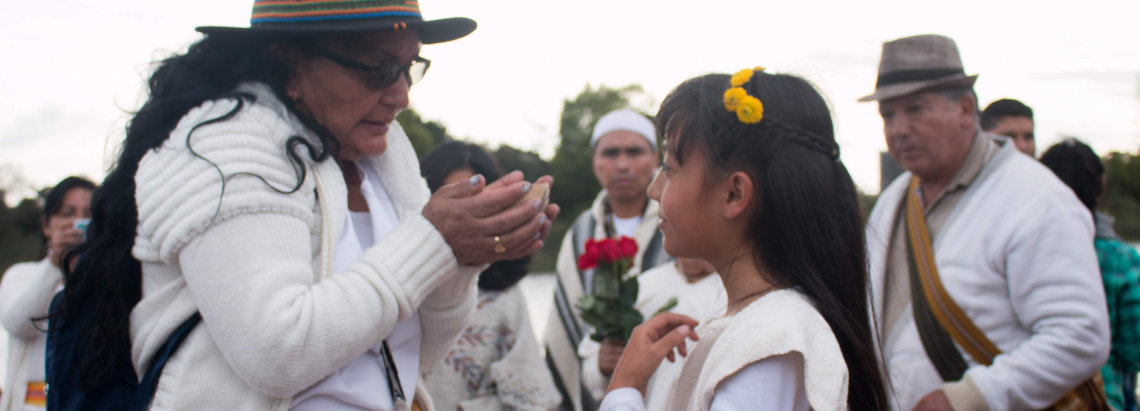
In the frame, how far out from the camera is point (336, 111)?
197cm

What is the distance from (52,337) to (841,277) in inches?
79.6

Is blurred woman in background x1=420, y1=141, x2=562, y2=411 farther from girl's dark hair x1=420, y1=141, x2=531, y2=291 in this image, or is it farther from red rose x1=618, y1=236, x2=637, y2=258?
red rose x1=618, y1=236, x2=637, y2=258

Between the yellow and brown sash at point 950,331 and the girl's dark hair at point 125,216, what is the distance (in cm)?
259

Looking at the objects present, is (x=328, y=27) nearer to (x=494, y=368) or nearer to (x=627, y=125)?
(x=494, y=368)

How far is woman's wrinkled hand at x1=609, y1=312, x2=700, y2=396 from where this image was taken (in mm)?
1837

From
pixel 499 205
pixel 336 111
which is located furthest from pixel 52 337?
pixel 499 205

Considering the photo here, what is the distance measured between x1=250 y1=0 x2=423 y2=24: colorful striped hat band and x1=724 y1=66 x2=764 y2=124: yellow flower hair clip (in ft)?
2.82

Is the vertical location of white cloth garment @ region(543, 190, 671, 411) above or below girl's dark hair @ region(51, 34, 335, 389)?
below

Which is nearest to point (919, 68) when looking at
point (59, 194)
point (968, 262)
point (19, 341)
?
point (968, 262)

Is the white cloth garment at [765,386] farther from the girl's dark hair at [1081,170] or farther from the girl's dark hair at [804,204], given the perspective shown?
the girl's dark hair at [1081,170]

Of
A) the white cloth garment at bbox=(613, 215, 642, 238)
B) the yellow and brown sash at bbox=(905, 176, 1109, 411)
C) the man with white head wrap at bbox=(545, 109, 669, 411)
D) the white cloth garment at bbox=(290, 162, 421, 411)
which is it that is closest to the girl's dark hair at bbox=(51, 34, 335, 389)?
the white cloth garment at bbox=(290, 162, 421, 411)

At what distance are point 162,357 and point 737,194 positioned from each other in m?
1.42

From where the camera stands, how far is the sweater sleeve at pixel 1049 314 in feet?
9.11

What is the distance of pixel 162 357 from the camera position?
1.64 meters
